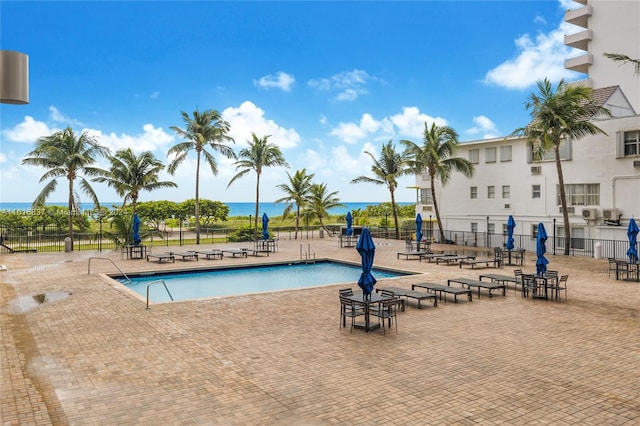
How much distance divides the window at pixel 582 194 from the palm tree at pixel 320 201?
17.5 metres

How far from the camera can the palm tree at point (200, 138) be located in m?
36.8

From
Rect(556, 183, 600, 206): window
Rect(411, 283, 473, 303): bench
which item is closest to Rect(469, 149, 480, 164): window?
Rect(556, 183, 600, 206): window

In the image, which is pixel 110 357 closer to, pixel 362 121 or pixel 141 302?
pixel 141 302

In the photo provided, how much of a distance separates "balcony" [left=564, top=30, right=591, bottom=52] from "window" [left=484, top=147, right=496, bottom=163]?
25.0m

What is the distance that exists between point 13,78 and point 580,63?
57.7 meters

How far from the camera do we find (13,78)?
5461 mm

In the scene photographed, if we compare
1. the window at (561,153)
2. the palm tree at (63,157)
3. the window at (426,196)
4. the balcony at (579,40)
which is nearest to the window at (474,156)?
the window at (426,196)

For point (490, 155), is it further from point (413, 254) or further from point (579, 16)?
point (579, 16)

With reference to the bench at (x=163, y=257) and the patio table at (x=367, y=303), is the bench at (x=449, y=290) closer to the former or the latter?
the patio table at (x=367, y=303)

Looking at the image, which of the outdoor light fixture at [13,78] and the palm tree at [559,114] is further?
the palm tree at [559,114]

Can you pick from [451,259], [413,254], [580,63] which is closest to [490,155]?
[413,254]

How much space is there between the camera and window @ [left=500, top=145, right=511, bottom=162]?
35.7 m

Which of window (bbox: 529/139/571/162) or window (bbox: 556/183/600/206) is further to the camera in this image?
window (bbox: 529/139/571/162)

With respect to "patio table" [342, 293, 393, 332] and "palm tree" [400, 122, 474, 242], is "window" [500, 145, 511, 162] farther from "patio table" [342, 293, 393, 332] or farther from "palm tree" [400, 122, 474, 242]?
"patio table" [342, 293, 393, 332]
